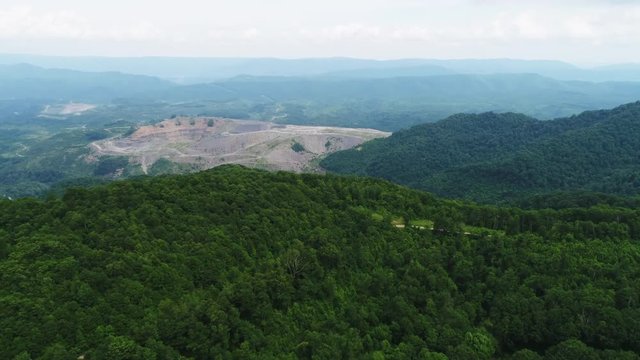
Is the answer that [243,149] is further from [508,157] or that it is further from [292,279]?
[292,279]

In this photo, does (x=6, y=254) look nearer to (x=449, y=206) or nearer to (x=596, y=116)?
(x=449, y=206)

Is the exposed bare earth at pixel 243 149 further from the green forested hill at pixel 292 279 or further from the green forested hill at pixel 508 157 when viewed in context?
the green forested hill at pixel 292 279

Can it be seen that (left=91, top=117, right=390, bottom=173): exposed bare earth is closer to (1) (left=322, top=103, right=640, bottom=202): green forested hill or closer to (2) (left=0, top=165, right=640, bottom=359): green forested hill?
(1) (left=322, top=103, right=640, bottom=202): green forested hill

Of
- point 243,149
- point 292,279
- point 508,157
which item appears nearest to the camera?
point 292,279

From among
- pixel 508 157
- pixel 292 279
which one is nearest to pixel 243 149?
pixel 508 157

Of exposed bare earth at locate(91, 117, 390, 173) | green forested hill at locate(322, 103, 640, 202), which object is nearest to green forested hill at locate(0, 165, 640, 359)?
green forested hill at locate(322, 103, 640, 202)
